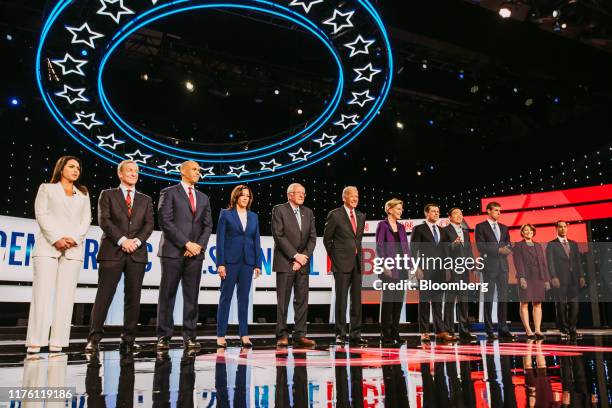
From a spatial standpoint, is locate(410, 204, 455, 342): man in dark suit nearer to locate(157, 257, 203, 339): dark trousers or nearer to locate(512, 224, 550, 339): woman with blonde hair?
locate(512, 224, 550, 339): woman with blonde hair

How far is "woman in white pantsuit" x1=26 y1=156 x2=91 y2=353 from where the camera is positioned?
3805mm

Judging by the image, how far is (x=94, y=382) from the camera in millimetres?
2336

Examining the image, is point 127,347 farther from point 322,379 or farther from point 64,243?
point 322,379

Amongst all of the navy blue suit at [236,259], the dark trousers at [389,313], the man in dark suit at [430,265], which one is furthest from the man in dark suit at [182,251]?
the man in dark suit at [430,265]

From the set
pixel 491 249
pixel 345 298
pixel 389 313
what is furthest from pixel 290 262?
pixel 491 249

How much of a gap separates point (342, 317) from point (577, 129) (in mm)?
8712

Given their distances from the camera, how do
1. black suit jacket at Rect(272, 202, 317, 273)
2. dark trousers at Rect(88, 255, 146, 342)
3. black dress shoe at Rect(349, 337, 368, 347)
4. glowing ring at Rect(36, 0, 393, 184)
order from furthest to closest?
1. glowing ring at Rect(36, 0, 393, 184)
2. black suit jacket at Rect(272, 202, 317, 273)
3. black dress shoe at Rect(349, 337, 368, 347)
4. dark trousers at Rect(88, 255, 146, 342)

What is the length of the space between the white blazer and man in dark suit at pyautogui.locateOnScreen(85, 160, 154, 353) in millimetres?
160

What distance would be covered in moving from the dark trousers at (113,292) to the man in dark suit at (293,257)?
1.33 meters

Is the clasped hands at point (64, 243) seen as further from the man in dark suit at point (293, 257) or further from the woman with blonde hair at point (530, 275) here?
the woman with blonde hair at point (530, 275)

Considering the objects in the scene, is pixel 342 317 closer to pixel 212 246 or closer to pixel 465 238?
pixel 465 238

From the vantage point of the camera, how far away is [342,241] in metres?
5.21

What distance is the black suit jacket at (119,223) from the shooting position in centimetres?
410

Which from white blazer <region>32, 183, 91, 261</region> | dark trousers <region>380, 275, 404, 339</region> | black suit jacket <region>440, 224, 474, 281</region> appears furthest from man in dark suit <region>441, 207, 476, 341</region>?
white blazer <region>32, 183, 91, 261</region>
